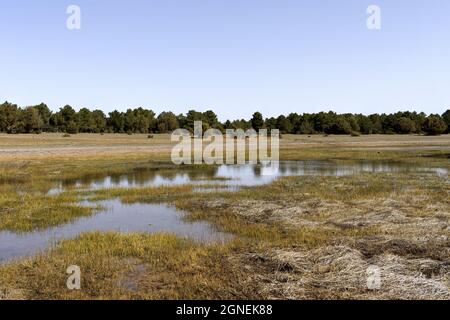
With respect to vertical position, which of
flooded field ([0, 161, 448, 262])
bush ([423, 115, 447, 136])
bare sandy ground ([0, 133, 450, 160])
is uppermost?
bush ([423, 115, 447, 136])

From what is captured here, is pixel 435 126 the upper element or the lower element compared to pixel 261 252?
upper

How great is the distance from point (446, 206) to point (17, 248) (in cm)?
2228

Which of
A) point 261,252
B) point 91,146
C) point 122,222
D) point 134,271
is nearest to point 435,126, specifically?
point 91,146

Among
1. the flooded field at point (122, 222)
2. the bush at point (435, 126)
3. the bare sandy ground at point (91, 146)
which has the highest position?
the bush at point (435, 126)

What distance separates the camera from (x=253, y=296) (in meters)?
11.4

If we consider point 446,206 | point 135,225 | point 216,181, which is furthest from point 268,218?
point 216,181

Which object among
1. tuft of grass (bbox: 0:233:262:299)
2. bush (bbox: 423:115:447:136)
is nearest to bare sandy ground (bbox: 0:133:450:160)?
tuft of grass (bbox: 0:233:262:299)

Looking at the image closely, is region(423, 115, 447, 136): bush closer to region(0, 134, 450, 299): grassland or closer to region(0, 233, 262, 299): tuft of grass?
region(0, 134, 450, 299): grassland

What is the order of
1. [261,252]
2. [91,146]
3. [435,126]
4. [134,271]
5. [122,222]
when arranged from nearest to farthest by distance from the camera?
[134,271], [261,252], [122,222], [91,146], [435,126]

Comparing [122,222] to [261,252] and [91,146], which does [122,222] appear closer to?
[261,252]

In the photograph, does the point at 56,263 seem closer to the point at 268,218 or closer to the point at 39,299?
the point at 39,299

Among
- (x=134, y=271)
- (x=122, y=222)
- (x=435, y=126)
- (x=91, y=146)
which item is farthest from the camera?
(x=435, y=126)

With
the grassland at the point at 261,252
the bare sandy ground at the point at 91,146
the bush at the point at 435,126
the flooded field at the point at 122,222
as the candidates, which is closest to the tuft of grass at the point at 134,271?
the grassland at the point at 261,252

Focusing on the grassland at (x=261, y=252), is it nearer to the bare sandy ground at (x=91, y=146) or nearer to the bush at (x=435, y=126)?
the bare sandy ground at (x=91, y=146)
